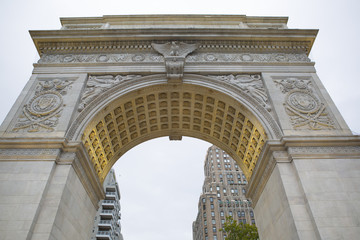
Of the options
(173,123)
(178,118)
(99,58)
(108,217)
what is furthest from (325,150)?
(108,217)

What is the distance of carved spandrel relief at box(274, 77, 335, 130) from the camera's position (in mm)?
13508

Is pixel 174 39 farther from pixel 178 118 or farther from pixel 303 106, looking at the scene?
pixel 303 106

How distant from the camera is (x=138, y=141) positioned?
19.2 m

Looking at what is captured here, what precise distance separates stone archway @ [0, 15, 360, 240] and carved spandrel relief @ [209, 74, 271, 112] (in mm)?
81

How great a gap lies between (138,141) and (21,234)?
10412mm

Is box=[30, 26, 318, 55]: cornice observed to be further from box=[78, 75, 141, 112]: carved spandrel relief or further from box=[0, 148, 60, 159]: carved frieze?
box=[0, 148, 60, 159]: carved frieze

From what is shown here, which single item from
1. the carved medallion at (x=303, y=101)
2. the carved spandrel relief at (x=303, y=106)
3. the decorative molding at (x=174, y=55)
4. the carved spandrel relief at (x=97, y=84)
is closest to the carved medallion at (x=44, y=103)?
the carved spandrel relief at (x=97, y=84)

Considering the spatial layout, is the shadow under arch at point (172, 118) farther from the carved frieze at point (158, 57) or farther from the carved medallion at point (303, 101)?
the carved frieze at point (158, 57)

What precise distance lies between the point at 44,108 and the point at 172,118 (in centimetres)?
877

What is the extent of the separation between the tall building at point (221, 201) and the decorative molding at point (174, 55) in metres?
66.8

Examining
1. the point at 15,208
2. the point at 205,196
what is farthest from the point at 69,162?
the point at 205,196

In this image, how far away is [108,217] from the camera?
206ft

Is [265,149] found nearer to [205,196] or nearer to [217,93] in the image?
[217,93]

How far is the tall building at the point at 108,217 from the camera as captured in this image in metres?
59.7
